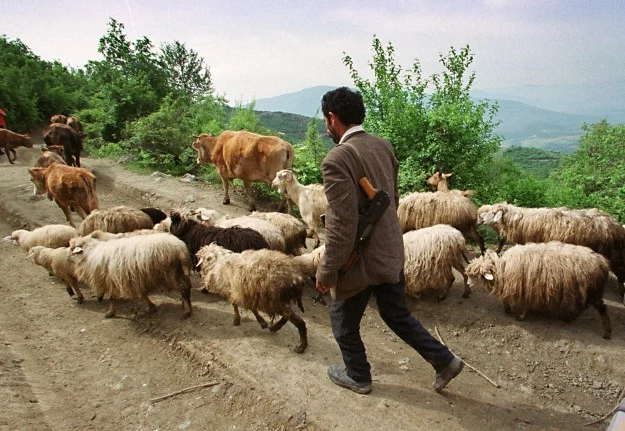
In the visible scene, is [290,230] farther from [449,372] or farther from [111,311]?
[449,372]

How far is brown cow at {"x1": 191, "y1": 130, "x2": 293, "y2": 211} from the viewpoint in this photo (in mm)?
8711

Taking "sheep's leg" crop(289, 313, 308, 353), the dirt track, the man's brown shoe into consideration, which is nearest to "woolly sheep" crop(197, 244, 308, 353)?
"sheep's leg" crop(289, 313, 308, 353)

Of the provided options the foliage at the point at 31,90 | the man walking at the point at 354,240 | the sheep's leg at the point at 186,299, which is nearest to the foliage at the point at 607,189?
the man walking at the point at 354,240

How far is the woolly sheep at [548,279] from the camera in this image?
4.45 m

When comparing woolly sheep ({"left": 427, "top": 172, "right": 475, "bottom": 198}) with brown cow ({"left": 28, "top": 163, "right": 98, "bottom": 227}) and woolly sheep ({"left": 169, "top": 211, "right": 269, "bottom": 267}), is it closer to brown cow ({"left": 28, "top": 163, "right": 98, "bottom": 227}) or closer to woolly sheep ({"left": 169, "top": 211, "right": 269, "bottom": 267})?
woolly sheep ({"left": 169, "top": 211, "right": 269, "bottom": 267})

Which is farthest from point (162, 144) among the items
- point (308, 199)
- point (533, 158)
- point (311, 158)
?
point (533, 158)

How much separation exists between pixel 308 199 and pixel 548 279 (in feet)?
13.3

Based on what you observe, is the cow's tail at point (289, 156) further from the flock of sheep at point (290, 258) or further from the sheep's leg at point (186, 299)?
the sheep's leg at point (186, 299)

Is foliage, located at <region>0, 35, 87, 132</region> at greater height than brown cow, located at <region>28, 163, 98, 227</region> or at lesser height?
greater

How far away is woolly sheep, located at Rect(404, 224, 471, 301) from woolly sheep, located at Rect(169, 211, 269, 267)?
2.06 m

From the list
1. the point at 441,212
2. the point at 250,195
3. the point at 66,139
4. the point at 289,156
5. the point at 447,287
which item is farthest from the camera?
the point at 66,139

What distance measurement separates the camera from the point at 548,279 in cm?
455

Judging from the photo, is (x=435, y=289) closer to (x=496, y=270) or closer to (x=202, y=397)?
(x=496, y=270)

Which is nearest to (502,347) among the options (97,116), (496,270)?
(496,270)
